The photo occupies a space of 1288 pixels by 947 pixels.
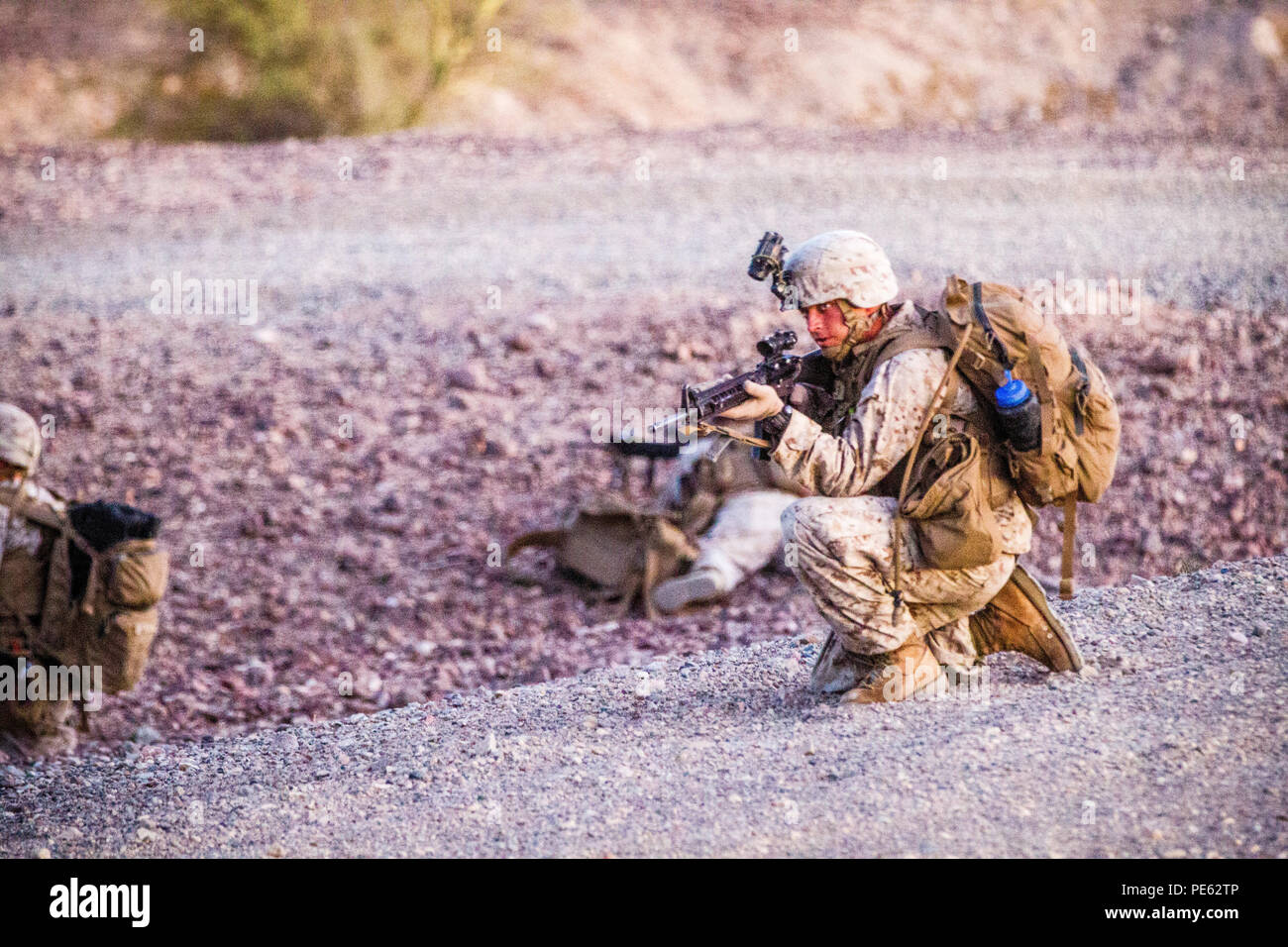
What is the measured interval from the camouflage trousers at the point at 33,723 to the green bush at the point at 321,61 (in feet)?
33.9

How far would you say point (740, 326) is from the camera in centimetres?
928

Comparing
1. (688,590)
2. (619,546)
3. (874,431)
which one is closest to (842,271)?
(874,431)

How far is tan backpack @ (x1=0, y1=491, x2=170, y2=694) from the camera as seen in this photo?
6.01m

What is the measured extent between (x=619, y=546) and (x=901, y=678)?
3047mm

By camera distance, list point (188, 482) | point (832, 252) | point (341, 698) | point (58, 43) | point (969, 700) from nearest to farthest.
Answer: point (832, 252) → point (969, 700) → point (341, 698) → point (188, 482) → point (58, 43)

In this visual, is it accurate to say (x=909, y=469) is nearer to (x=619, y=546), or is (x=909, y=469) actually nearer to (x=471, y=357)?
(x=619, y=546)

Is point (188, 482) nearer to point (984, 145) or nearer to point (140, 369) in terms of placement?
point (140, 369)

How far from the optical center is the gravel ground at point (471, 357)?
7574 millimetres

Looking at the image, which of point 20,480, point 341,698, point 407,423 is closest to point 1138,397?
point 407,423

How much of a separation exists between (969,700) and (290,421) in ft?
17.7

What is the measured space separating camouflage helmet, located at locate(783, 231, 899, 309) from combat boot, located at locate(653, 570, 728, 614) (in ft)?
9.69

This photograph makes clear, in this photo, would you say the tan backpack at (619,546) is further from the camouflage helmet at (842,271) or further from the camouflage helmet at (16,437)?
the camouflage helmet at (842,271)

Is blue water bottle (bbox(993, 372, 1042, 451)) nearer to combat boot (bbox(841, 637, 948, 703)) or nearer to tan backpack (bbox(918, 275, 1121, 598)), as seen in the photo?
tan backpack (bbox(918, 275, 1121, 598))

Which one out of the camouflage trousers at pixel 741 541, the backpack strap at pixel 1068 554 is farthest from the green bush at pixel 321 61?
the backpack strap at pixel 1068 554
